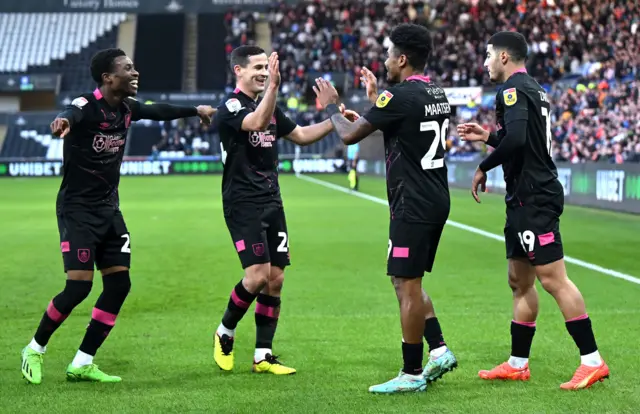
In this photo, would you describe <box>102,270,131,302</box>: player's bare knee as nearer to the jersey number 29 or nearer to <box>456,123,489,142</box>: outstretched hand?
the jersey number 29

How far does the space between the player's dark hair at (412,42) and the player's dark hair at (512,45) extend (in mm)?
566

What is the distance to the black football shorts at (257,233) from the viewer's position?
7.43 meters

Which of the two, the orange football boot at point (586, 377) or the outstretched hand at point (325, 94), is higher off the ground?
the outstretched hand at point (325, 94)

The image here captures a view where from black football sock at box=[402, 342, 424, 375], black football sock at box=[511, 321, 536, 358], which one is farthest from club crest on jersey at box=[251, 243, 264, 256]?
black football sock at box=[511, 321, 536, 358]

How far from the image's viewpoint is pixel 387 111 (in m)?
6.60

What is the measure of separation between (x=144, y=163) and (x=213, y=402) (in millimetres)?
44905

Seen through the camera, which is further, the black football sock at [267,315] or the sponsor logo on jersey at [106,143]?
the black football sock at [267,315]

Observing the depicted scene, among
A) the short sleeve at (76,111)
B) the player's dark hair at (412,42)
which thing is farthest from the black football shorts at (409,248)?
the short sleeve at (76,111)

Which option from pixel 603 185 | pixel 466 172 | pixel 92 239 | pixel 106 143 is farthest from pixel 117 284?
pixel 466 172

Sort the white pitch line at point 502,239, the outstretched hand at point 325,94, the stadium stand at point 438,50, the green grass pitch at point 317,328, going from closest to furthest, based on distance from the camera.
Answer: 1. the green grass pitch at point 317,328
2. the outstretched hand at point 325,94
3. the white pitch line at point 502,239
4. the stadium stand at point 438,50

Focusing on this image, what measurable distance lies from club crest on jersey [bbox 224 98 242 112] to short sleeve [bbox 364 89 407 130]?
116 cm

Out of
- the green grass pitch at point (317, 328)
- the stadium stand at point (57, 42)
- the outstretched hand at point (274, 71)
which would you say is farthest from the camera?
the stadium stand at point (57, 42)

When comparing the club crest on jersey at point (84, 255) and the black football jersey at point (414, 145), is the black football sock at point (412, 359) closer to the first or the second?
the black football jersey at point (414, 145)

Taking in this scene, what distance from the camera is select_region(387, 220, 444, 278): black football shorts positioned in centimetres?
664
